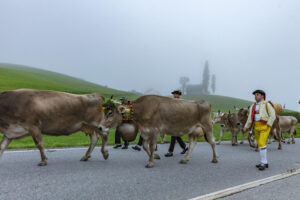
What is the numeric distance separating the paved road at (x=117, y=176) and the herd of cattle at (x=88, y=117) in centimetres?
43

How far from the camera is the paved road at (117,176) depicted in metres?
3.92

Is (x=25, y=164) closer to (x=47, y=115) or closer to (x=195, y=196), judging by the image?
(x=47, y=115)

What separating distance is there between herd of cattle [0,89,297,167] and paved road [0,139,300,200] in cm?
43

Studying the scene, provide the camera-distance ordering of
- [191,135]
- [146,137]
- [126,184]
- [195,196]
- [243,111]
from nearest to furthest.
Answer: [195,196]
[126,184]
[146,137]
[191,135]
[243,111]

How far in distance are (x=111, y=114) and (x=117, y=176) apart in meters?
1.88

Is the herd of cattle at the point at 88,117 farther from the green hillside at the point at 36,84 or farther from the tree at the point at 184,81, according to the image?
the tree at the point at 184,81

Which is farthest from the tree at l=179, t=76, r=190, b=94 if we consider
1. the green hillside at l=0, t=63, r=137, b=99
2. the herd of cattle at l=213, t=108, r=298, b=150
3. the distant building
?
the herd of cattle at l=213, t=108, r=298, b=150

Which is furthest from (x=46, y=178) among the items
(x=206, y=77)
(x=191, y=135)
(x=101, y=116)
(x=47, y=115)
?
(x=206, y=77)

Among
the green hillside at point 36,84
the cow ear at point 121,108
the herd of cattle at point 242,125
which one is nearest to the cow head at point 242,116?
the herd of cattle at point 242,125

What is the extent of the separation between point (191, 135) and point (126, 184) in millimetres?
3512

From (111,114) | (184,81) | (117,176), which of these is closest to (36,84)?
(111,114)

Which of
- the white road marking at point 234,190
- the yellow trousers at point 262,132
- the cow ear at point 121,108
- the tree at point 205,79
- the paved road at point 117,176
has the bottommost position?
the paved road at point 117,176

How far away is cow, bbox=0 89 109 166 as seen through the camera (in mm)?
5609

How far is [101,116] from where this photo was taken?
21.8 ft
